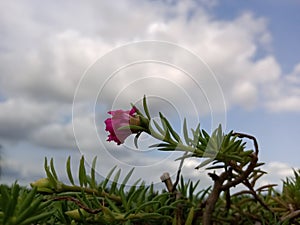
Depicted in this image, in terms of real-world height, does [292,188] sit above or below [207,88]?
below

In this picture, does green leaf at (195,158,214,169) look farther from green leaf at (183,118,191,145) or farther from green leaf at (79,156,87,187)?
green leaf at (79,156,87,187)

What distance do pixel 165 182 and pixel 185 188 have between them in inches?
1.5

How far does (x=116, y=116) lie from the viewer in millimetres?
766

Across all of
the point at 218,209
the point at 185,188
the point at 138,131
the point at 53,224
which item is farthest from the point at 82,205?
the point at 218,209

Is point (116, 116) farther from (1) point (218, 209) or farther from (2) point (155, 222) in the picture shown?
(1) point (218, 209)

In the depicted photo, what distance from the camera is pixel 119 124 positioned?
2.49ft

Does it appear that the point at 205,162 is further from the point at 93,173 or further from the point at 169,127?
the point at 93,173

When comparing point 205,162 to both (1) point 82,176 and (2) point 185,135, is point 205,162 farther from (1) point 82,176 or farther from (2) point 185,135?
(1) point 82,176

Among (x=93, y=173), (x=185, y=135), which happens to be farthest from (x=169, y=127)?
(x=93, y=173)

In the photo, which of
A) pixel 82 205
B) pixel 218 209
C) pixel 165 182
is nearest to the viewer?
pixel 82 205

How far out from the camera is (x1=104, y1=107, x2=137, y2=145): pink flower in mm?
752

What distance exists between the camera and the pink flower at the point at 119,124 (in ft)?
2.47

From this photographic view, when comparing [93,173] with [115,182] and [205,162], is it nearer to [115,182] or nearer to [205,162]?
[115,182]

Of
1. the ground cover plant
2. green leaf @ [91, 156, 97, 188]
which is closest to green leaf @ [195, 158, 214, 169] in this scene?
the ground cover plant
